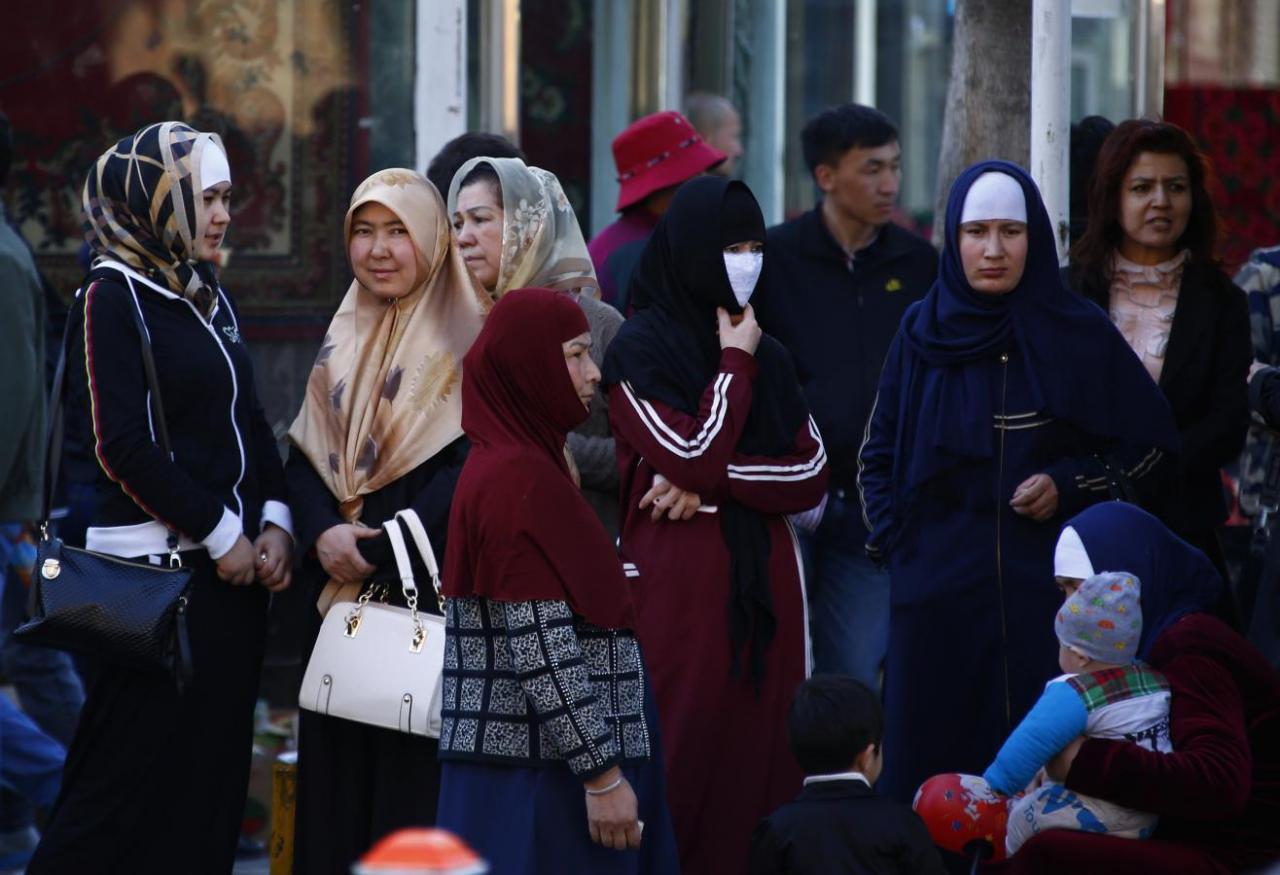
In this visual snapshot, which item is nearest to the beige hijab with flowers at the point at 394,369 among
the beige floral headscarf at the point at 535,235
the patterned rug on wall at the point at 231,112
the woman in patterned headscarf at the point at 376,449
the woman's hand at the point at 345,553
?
the woman in patterned headscarf at the point at 376,449

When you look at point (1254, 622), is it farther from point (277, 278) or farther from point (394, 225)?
point (277, 278)

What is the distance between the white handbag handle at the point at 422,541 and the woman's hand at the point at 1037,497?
51.5 inches

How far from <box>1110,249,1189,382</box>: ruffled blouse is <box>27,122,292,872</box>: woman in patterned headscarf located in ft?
6.95

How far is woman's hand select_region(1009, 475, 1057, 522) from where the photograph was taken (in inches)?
188

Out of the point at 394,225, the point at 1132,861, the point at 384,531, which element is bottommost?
the point at 1132,861

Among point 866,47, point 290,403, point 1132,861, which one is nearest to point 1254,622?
point 1132,861

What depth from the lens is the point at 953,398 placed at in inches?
193

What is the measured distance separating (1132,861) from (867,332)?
219 cm

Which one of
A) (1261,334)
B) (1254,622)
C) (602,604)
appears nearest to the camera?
(602,604)

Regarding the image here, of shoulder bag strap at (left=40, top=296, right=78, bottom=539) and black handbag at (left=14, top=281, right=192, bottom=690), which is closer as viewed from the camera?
black handbag at (left=14, top=281, right=192, bottom=690)

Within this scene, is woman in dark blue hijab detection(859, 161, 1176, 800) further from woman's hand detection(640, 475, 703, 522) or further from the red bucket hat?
the red bucket hat

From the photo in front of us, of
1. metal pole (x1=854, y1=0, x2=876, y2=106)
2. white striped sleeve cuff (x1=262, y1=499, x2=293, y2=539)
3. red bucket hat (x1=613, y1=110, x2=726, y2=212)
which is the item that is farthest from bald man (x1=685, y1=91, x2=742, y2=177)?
metal pole (x1=854, y1=0, x2=876, y2=106)

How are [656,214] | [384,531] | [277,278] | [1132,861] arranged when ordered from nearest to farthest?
1. [1132,861]
2. [384,531]
3. [656,214]
4. [277,278]

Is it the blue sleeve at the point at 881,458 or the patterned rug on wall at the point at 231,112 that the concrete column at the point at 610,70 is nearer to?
the patterned rug on wall at the point at 231,112
